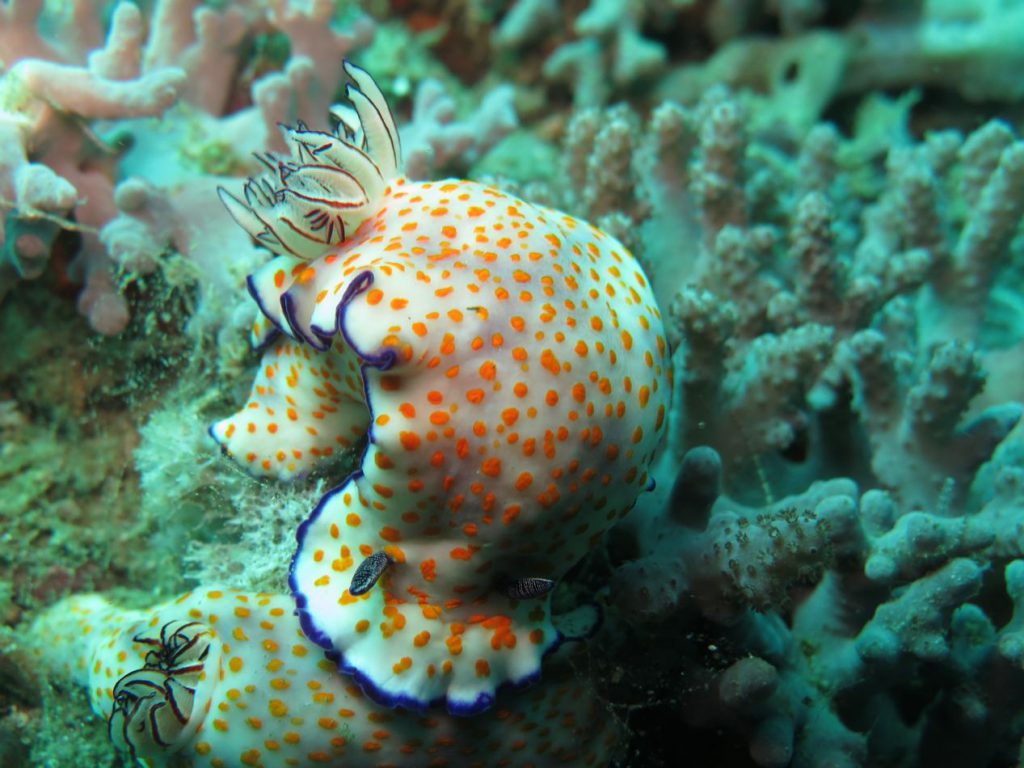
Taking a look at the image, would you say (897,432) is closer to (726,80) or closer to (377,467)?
(377,467)

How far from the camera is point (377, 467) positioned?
1.87 m

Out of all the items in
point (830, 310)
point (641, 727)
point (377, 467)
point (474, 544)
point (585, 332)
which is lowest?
point (641, 727)

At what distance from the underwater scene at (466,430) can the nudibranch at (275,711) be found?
0.4 inches

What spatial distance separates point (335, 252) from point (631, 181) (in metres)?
1.85

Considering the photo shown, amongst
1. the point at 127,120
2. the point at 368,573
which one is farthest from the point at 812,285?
the point at 127,120

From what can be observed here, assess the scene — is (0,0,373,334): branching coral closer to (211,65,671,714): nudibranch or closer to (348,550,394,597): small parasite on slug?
(211,65,671,714): nudibranch

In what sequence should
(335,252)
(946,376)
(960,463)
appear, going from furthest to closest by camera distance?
(960,463)
(946,376)
(335,252)

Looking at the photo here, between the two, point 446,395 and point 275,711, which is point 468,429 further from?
point 275,711

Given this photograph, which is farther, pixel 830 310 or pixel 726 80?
pixel 726 80

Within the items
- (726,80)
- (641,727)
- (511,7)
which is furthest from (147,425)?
(726,80)

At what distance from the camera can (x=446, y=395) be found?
73.1 inches

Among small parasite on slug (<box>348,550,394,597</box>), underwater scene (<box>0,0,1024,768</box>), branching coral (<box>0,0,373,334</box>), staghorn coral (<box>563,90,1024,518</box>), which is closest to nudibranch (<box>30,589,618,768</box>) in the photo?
underwater scene (<box>0,0,1024,768</box>)

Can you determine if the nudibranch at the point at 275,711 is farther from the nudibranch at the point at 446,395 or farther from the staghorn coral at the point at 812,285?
the staghorn coral at the point at 812,285

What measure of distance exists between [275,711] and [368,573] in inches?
22.5
